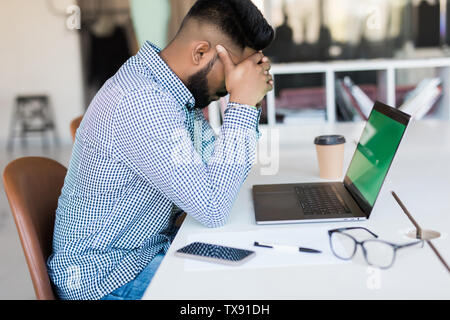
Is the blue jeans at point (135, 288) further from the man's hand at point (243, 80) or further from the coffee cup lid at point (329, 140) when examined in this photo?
the coffee cup lid at point (329, 140)

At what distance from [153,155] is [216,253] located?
28 cm

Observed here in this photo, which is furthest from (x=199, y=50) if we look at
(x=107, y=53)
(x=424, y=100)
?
(x=107, y=53)

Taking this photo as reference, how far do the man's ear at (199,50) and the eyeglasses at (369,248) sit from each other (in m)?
0.53

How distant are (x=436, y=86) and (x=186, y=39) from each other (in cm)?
232

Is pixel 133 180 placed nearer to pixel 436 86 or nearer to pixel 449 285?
pixel 449 285

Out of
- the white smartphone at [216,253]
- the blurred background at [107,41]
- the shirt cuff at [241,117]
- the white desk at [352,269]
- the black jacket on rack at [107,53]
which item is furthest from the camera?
the black jacket on rack at [107,53]

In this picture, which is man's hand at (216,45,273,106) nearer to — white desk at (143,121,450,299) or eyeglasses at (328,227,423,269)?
white desk at (143,121,450,299)

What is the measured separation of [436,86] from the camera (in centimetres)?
314

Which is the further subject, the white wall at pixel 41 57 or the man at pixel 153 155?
the white wall at pixel 41 57

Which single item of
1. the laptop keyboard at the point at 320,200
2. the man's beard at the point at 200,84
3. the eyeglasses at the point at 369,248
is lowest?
the laptop keyboard at the point at 320,200

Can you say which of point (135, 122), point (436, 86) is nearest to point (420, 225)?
point (135, 122)

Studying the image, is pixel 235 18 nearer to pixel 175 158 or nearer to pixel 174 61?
pixel 174 61

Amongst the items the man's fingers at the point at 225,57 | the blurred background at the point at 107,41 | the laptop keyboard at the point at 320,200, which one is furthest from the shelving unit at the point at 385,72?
the man's fingers at the point at 225,57

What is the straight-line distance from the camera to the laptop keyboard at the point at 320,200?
1.17 m
